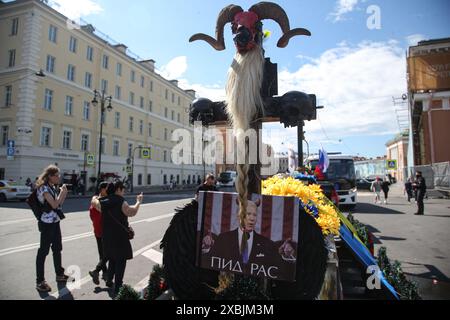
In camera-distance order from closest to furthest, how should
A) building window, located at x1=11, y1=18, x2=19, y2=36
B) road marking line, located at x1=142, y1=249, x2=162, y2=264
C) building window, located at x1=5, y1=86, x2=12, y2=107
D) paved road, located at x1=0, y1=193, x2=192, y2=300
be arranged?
paved road, located at x1=0, y1=193, x2=192, y2=300
road marking line, located at x1=142, y1=249, x2=162, y2=264
building window, located at x1=5, y1=86, x2=12, y2=107
building window, located at x1=11, y1=18, x2=19, y2=36

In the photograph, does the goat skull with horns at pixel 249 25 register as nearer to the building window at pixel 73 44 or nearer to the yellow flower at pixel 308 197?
the yellow flower at pixel 308 197

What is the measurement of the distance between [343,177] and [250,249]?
47.9 feet

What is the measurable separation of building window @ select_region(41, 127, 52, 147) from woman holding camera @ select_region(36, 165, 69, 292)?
25.7 metres

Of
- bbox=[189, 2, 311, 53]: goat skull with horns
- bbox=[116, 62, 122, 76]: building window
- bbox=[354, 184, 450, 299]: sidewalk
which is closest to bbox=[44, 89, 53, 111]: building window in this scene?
bbox=[116, 62, 122, 76]: building window

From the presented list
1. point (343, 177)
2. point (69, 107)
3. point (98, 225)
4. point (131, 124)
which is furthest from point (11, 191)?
point (131, 124)

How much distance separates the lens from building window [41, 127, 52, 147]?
26109 mm

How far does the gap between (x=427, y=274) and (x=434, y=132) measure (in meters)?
26.1

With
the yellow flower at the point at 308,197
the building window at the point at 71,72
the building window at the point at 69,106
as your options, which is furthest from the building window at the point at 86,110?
the yellow flower at the point at 308,197

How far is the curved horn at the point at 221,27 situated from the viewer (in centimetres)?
236

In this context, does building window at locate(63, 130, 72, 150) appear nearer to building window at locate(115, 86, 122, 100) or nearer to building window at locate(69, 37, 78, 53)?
building window at locate(69, 37, 78, 53)

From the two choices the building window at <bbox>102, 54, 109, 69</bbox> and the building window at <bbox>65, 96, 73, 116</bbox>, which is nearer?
the building window at <bbox>65, 96, 73, 116</bbox>

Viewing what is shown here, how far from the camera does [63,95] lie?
94.2 ft

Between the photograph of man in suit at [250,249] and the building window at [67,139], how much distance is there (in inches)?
1227
